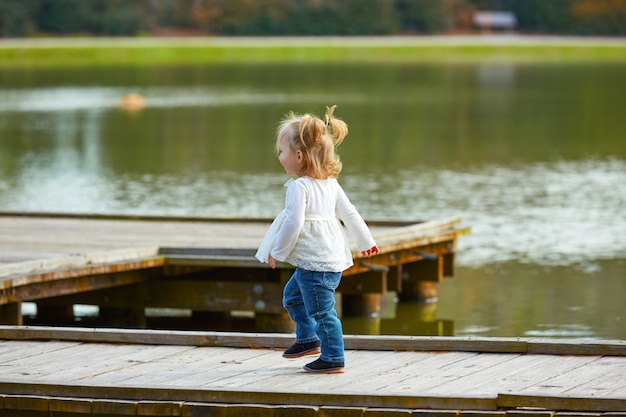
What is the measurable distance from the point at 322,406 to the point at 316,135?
1.16 m

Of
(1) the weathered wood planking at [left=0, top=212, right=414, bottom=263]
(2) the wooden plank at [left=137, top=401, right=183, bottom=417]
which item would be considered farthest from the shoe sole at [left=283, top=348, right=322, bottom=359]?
(1) the weathered wood planking at [left=0, top=212, right=414, bottom=263]

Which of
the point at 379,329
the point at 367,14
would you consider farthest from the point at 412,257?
the point at 367,14

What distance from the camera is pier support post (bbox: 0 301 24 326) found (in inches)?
347

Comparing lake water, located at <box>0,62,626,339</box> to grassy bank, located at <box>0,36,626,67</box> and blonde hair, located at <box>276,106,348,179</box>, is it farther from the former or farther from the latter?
grassy bank, located at <box>0,36,626,67</box>

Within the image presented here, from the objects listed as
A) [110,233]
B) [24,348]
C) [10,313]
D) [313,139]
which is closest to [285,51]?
[110,233]

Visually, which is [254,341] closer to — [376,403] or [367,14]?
[376,403]

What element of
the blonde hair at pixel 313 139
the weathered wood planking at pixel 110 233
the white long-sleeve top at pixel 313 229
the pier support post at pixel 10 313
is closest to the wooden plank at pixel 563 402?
the white long-sleeve top at pixel 313 229

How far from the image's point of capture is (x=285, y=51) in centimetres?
6869

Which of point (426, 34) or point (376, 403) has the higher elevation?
point (426, 34)

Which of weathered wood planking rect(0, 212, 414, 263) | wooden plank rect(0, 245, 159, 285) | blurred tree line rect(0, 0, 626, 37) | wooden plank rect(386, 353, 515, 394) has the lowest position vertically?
wooden plank rect(386, 353, 515, 394)

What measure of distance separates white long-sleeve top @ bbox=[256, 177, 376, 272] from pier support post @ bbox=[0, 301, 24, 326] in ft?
10.7

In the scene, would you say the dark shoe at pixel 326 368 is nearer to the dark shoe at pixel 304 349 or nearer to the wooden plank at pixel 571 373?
the dark shoe at pixel 304 349

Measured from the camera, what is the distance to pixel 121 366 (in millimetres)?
6266

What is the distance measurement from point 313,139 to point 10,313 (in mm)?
3739
